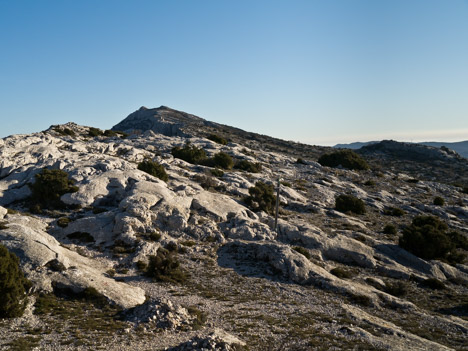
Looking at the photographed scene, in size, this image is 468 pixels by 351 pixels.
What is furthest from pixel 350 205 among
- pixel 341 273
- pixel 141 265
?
pixel 141 265

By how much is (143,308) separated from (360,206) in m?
34.1

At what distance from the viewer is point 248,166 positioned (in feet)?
184

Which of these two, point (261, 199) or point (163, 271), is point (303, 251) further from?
point (163, 271)

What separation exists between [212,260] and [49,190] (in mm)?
19251

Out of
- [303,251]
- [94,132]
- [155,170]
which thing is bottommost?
[303,251]

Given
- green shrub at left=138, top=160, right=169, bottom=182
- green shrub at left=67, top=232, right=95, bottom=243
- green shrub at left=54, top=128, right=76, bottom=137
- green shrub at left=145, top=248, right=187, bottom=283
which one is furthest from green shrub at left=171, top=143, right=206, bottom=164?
green shrub at left=145, top=248, right=187, bottom=283

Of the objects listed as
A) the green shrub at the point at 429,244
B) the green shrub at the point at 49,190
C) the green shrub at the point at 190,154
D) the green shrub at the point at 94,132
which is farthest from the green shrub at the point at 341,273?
the green shrub at the point at 94,132

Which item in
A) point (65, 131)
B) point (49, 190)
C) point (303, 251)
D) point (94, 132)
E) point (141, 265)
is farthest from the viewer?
point (94, 132)

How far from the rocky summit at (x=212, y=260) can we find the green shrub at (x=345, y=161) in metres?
21.5

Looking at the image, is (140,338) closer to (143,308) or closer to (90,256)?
(143,308)

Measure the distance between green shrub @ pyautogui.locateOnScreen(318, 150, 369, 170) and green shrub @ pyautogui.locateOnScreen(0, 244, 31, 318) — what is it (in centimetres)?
6857

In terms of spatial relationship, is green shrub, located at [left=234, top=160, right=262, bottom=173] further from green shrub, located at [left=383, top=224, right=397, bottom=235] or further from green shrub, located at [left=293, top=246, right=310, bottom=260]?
green shrub, located at [left=293, top=246, right=310, bottom=260]

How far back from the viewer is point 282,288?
2208cm

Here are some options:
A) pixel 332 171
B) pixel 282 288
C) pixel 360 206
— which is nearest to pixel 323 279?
pixel 282 288
